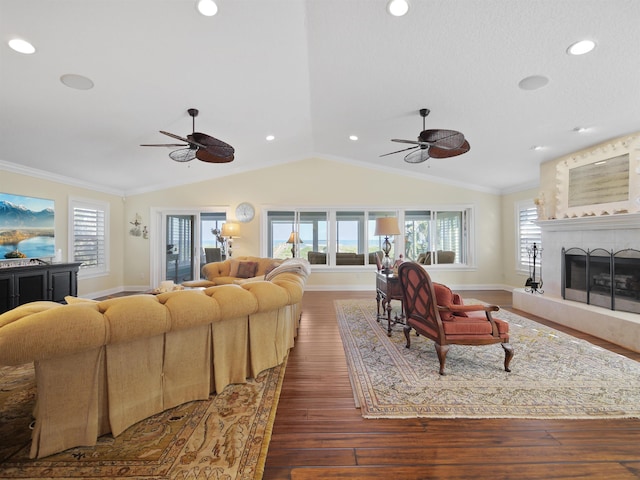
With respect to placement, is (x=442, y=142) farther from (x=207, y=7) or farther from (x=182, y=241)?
(x=182, y=241)

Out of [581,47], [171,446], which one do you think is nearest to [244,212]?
[171,446]

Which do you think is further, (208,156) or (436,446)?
(208,156)

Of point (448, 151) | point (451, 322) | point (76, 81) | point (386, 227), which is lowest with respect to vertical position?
point (451, 322)

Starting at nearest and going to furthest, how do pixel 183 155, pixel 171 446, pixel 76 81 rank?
1. pixel 171 446
2. pixel 76 81
3. pixel 183 155

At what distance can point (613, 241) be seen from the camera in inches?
150

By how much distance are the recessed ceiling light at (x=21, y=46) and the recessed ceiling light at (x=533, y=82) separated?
189 inches

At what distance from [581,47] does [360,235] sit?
5.12 metres

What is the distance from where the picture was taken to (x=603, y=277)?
397 cm

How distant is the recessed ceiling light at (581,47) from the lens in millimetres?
2525

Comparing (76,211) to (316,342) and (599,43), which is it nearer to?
(316,342)

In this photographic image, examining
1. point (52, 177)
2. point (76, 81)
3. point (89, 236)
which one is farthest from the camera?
point (89, 236)

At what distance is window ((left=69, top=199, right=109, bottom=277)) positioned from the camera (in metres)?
5.76

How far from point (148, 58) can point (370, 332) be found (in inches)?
156

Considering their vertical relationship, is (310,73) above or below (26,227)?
above
